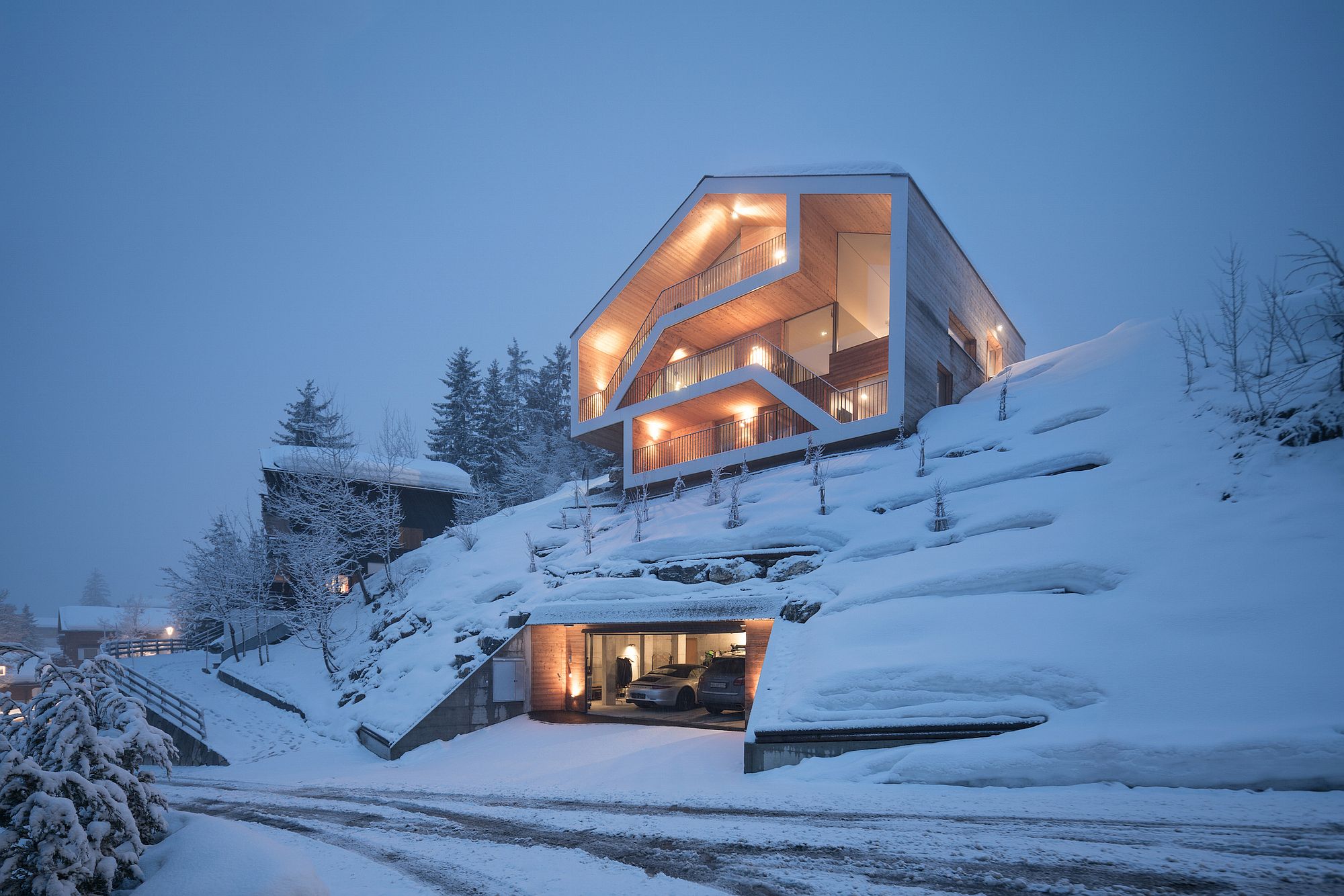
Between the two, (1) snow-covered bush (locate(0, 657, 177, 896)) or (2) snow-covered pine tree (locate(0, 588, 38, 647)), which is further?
(2) snow-covered pine tree (locate(0, 588, 38, 647))

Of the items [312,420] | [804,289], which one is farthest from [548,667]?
[312,420]

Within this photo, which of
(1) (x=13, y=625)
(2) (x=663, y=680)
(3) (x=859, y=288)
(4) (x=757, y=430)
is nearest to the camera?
(2) (x=663, y=680)

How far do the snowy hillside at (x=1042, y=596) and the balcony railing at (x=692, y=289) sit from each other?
27.7 feet

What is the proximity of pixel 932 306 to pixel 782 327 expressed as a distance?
215 inches

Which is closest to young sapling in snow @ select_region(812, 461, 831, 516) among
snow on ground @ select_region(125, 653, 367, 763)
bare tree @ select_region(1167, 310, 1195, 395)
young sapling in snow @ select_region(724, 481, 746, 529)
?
young sapling in snow @ select_region(724, 481, 746, 529)

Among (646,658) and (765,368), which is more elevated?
(765,368)

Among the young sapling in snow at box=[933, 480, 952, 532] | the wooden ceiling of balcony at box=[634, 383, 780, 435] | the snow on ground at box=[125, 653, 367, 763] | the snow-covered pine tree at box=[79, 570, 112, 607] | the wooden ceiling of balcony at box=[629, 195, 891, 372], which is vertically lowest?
the snow-covered pine tree at box=[79, 570, 112, 607]

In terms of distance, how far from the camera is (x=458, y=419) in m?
45.6

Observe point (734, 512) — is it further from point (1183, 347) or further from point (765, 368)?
point (1183, 347)

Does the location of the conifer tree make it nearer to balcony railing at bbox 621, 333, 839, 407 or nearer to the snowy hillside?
balcony railing at bbox 621, 333, 839, 407

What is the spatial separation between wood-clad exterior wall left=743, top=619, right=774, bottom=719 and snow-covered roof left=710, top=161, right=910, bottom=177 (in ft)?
45.0

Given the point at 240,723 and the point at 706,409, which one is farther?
the point at 706,409

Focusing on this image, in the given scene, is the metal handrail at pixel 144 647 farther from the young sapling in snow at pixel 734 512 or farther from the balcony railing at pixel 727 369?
the young sapling in snow at pixel 734 512

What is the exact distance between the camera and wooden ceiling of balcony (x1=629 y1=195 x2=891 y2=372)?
20484 millimetres
